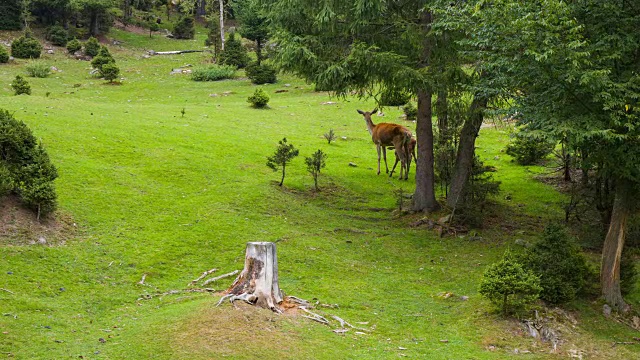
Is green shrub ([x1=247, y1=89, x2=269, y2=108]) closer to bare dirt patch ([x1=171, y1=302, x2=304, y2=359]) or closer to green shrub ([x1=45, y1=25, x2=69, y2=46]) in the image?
bare dirt patch ([x1=171, y1=302, x2=304, y2=359])

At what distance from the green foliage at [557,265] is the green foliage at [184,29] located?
53.2m

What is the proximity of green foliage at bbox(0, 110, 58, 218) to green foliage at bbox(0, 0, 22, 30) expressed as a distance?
4105 centimetres

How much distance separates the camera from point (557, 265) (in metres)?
11.8

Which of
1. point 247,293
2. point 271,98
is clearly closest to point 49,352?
point 247,293

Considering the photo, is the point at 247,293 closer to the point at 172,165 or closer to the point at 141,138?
the point at 172,165

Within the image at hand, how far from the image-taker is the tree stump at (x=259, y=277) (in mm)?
9969

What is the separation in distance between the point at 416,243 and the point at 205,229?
16.7 ft

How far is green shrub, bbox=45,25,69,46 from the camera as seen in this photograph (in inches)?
1906

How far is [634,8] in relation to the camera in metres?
11.8

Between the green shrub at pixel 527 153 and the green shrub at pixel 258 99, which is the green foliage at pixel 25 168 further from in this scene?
the green shrub at pixel 258 99

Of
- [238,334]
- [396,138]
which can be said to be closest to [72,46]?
[396,138]

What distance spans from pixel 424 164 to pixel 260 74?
23.4 metres

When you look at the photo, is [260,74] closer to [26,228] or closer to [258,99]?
[258,99]

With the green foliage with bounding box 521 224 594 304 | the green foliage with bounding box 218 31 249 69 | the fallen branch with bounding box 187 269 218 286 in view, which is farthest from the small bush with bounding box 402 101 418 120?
the fallen branch with bounding box 187 269 218 286
